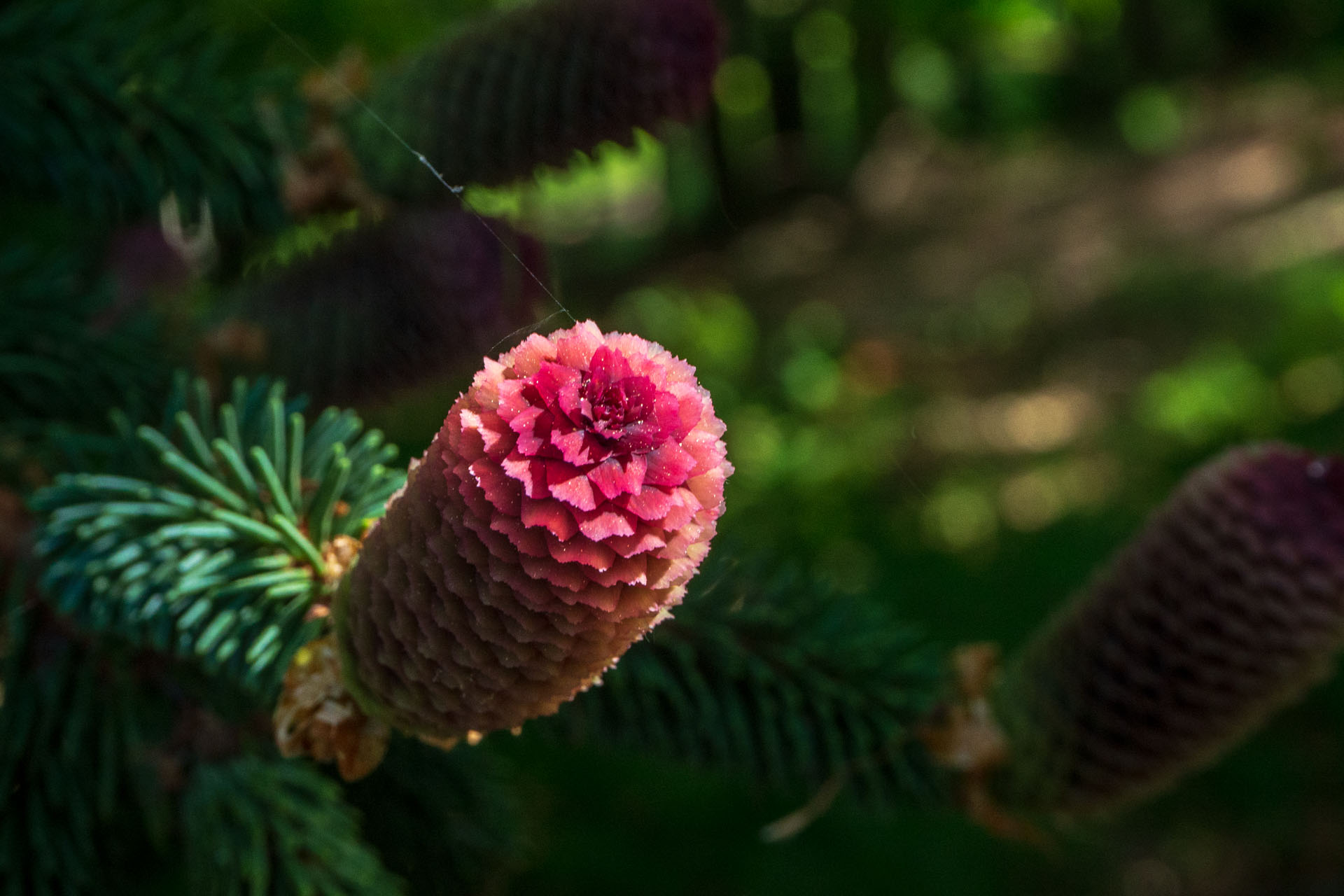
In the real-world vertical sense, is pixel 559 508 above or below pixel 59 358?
below

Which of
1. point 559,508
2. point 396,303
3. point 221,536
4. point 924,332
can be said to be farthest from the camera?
point 924,332

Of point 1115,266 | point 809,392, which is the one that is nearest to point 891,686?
point 809,392

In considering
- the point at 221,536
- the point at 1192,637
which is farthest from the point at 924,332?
the point at 221,536

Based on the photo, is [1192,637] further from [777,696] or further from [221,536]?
[221,536]

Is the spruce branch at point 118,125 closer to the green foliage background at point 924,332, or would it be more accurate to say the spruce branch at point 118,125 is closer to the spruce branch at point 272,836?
the green foliage background at point 924,332

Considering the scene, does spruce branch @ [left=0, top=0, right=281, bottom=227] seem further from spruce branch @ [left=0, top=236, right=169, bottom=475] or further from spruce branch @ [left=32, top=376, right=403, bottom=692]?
spruce branch @ [left=32, top=376, right=403, bottom=692]

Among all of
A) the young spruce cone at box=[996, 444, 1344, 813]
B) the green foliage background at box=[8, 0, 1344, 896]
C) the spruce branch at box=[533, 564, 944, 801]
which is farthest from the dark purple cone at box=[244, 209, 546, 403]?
the young spruce cone at box=[996, 444, 1344, 813]

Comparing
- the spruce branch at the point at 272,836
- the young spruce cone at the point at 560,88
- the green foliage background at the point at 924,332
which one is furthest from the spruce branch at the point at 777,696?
the young spruce cone at the point at 560,88
